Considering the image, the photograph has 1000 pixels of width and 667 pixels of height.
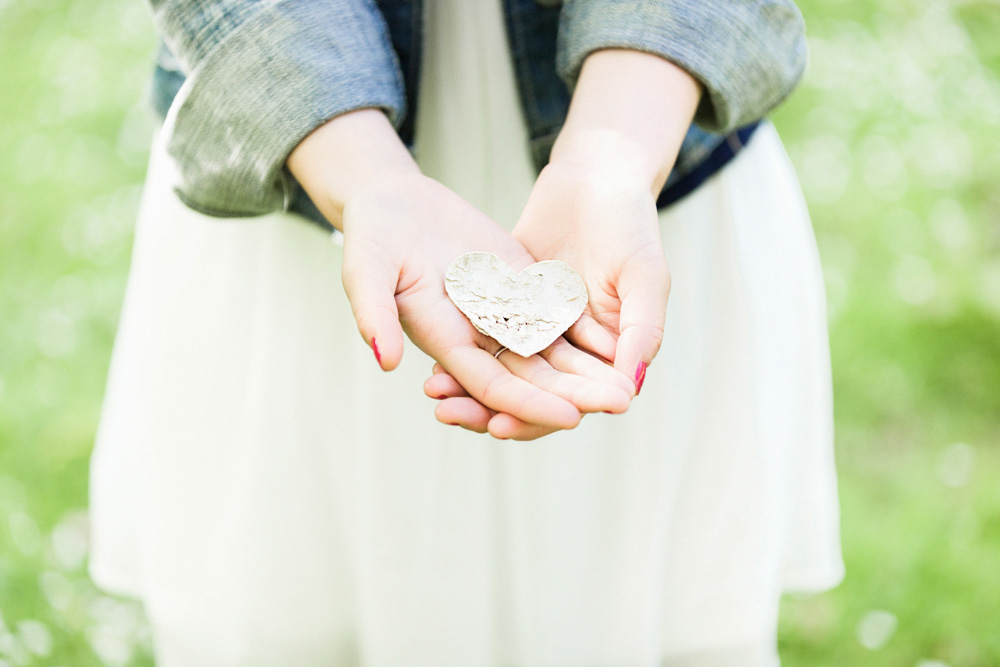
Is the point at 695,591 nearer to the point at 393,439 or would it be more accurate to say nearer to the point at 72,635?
the point at 393,439

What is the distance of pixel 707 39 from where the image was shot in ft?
3.83

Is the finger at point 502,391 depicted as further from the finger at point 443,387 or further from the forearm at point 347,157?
the forearm at point 347,157

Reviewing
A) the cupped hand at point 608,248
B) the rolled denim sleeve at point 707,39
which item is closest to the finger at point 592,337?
the cupped hand at point 608,248

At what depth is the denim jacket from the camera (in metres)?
1.11

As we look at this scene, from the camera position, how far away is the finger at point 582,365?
38.8 inches

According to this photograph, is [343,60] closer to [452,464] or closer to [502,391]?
[502,391]

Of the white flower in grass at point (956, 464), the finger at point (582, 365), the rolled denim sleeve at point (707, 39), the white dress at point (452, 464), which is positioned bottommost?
the white flower in grass at point (956, 464)

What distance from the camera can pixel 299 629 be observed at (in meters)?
1.52

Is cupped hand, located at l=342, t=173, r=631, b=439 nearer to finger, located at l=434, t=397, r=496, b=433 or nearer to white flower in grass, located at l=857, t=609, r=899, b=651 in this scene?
finger, located at l=434, t=397, r=496, b=433

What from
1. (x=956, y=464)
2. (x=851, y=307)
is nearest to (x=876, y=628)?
(x=956, y=464)

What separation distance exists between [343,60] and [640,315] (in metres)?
0.51

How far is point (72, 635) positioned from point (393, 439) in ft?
3.95

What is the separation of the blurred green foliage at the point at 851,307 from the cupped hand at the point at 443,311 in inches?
56.7

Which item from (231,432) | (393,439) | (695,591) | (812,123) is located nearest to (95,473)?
(231,432)
